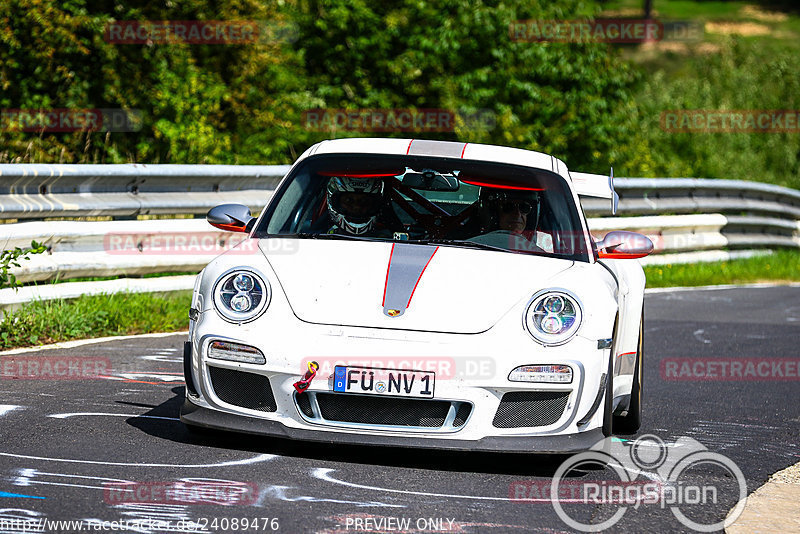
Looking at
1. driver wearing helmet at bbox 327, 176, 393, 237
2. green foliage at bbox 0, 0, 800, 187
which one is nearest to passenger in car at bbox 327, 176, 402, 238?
driver wearing helmet at bbox 327, 176, 393, 237

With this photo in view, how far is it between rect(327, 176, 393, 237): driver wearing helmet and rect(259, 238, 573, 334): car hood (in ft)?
1.47

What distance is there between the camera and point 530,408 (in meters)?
5.04

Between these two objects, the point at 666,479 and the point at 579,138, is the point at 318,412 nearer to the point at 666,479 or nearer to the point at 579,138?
the point at 666,479

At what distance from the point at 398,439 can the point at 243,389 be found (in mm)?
683

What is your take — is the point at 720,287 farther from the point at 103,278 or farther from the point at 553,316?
the point at 553,316

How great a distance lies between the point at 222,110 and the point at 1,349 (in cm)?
1211

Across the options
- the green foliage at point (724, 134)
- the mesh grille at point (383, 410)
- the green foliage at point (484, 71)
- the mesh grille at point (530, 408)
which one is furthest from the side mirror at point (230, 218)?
the green foliage at point (724, 134)

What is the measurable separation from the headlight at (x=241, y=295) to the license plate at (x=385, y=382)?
0.49 m

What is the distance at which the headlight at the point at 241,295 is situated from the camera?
5.13 meters

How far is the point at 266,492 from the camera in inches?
176

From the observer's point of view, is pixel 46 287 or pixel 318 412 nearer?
pixel 318 412

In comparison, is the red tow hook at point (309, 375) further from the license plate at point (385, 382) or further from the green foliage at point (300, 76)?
the green foliage at point (300, 76)

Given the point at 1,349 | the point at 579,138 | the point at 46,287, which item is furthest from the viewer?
the point at 579,138

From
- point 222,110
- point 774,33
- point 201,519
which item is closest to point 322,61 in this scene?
point 222,110
